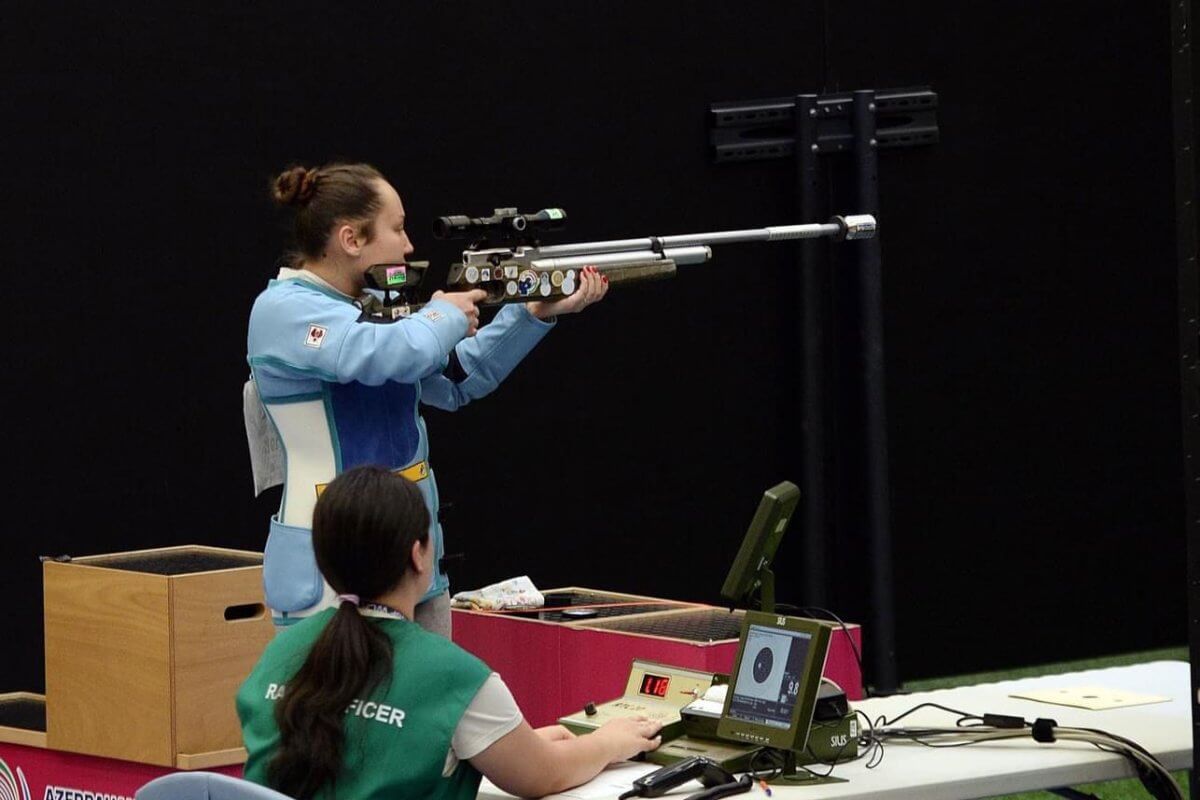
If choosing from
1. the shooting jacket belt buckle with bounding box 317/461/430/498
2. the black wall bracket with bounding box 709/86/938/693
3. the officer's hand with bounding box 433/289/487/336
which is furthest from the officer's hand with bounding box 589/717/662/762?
the black wall bracket with bounding box 709/86/938/693

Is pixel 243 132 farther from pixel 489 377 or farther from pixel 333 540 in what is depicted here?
pixel 333 540

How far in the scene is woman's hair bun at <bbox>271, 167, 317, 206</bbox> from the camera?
10.2 feet

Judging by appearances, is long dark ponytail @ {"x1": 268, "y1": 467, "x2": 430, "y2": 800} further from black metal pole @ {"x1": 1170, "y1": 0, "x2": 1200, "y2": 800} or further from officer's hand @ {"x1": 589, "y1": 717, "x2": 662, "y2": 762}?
black metal pole @ {"x1": 1170, "y1": 0, "x2": 1200, "y2": 800}

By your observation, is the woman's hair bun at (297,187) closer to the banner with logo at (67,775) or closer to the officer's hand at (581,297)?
the officer's hand at (581,297)

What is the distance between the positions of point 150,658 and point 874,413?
2.35 m

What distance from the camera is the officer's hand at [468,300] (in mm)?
3098

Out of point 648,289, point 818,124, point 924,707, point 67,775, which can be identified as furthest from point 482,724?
A: point 818,124

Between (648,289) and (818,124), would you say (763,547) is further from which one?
(818,124)

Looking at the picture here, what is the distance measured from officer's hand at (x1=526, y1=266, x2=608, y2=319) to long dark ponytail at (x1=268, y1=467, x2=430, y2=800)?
1.00 m

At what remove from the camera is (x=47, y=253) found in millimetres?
4230

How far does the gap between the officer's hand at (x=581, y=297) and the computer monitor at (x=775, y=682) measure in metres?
0.90

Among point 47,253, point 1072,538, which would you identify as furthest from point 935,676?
point 47,253

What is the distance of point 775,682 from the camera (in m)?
2.44

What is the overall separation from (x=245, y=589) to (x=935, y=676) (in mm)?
2521
